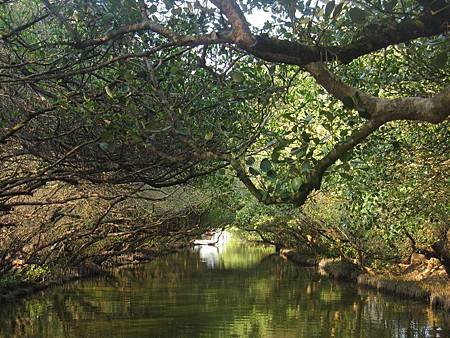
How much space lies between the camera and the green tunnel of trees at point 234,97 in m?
5.04

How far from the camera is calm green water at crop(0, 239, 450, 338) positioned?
57.8ft

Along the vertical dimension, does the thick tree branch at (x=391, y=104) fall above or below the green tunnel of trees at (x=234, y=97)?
below

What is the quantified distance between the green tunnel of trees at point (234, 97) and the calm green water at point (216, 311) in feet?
13.5

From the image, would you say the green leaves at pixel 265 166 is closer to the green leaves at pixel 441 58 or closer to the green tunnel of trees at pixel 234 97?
the green tunnel of trees at pixel 234 97

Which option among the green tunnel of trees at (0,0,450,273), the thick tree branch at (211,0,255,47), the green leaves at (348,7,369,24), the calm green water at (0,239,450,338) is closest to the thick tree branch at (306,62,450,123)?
the green tunnel of trees at (0,0,450,273)

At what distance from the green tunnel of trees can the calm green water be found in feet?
13.5

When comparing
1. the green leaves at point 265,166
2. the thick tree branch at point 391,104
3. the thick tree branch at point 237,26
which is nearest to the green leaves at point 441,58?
the thick tree branch at point 391,104

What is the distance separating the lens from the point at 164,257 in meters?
50.4

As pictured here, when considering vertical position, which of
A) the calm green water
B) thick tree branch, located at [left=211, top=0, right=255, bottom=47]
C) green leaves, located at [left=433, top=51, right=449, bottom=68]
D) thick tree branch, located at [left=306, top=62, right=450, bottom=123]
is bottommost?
the calm green water

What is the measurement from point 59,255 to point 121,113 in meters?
21.6

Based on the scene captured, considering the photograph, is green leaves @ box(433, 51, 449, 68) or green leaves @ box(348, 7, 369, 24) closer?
green leaves @ box(348, 7, 369, 24)

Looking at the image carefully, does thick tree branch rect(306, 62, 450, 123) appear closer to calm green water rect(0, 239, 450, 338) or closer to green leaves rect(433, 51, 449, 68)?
green leaves rect(433, 51, 449, 68)

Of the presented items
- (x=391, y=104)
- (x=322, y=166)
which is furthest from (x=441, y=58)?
(x=322, y=166)

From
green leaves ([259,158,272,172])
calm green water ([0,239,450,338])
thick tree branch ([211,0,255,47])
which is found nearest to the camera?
green leaves ([259,158,272,172])
